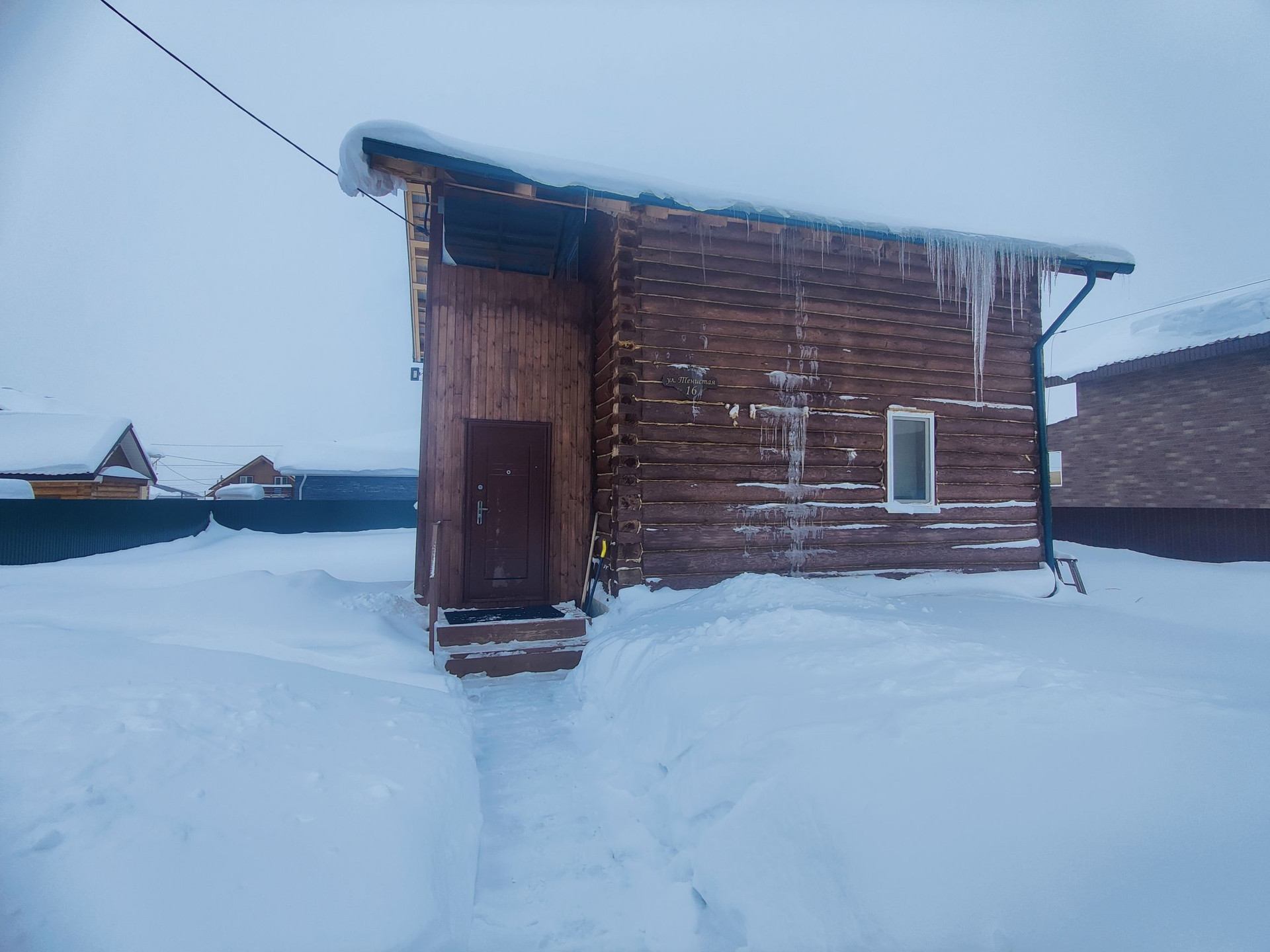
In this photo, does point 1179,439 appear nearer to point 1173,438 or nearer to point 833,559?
point 1173,438

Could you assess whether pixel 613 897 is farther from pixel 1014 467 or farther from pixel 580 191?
pixel 1014 467

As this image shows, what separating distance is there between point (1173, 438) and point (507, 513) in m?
14.5

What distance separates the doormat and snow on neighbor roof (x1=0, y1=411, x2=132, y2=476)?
20.9 meters

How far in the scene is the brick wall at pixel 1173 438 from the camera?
11148mm

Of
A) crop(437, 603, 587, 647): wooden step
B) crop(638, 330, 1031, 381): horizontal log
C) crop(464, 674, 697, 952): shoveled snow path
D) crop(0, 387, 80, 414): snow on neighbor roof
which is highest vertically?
crop(0, 387, 80, 414): snow on neighbor roof

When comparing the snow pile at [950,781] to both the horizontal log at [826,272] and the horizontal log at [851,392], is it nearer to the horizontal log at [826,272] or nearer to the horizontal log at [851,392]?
the horizontal log at [851,392]

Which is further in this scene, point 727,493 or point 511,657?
point 727,493

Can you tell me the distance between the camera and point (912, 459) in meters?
6.95

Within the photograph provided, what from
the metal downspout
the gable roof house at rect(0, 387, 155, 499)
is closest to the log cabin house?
the gable roof house at rect(0, 387, 155, 499)

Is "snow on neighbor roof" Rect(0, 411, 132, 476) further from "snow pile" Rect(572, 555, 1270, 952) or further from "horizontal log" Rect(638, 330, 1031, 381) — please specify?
"snow pile" Rect(572, 555, 1270, 952)

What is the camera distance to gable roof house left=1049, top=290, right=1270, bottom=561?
419 inches

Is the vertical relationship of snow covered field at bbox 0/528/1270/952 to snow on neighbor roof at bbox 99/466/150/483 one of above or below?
below

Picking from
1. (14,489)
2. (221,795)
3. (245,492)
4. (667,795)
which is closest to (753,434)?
(667,795)

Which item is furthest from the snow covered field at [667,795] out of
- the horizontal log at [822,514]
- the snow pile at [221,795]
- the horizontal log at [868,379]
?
the horizontal log at [868,379]
